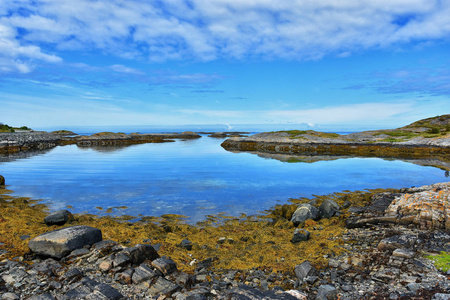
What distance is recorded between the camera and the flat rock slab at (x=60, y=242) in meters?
8.13

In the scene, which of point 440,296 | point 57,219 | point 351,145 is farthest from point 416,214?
point 351,145

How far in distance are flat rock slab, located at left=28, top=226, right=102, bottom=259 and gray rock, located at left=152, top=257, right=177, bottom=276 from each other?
120 inches

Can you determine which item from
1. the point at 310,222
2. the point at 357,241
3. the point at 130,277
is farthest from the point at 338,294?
the point at 310,222

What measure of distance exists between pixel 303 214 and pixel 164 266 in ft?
27.0

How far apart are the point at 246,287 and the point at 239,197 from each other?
38.5 feet

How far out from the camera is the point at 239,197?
1830 centimetres

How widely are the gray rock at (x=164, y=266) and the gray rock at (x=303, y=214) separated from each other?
744 cm

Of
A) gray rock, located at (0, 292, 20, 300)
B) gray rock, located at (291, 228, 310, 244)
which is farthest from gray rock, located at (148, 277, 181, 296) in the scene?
gray rock, located at (291, 228, 310, 244)

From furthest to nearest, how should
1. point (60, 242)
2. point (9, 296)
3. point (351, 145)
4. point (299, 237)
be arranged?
point (351, 145), point (299, 237), point (60, 242), point (9, 296)

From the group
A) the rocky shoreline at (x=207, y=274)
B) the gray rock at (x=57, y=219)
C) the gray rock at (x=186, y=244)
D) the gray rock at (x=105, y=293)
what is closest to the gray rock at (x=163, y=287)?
the rocky shoreline at (x=207, y=274)

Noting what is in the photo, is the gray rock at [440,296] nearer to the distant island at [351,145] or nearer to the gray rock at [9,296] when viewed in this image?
the gray rock at [9,296]

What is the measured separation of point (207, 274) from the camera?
7.59 meters

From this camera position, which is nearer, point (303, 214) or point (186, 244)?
point (186, 244)

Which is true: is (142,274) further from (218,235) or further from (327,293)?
(327,293)
